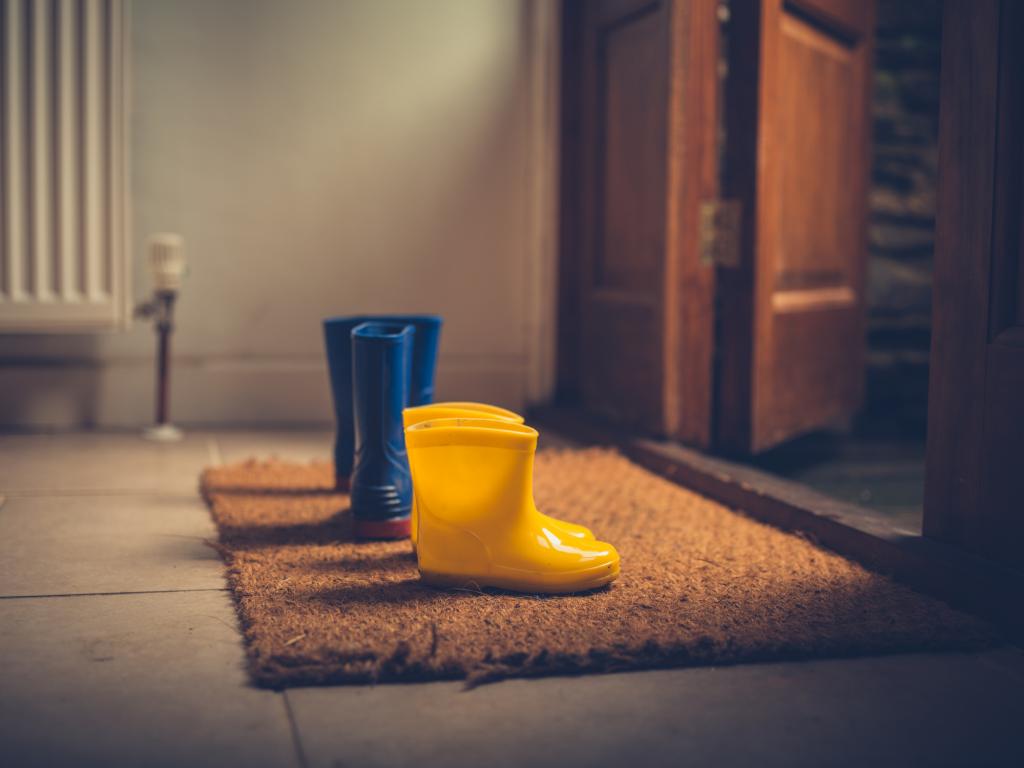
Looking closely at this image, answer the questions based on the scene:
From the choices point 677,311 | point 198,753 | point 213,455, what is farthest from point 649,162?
point 198,753

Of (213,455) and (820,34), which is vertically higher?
(820,34)

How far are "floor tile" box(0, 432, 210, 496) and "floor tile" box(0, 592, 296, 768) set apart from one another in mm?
650

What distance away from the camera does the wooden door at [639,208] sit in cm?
207

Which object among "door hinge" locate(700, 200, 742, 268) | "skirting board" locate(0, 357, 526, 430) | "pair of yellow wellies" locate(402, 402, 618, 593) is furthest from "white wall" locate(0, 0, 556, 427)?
"pair of yellow wellies" locate(402, 402, 618, 593)

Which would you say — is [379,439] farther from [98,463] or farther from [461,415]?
[98,463]

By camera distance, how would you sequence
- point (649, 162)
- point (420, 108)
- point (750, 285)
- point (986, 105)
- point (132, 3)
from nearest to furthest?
point (986, 105), point (750, 285), point (649, 162), point (132, 3), point (420, 108)

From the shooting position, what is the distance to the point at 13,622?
43.4 inches

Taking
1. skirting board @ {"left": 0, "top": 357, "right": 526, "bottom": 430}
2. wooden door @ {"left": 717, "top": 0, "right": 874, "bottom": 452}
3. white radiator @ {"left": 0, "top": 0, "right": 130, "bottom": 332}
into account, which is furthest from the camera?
skirting board @ {"left": 0, "top": 357, "right": 526, "bottom": 430}

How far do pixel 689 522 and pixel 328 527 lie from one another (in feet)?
1.68

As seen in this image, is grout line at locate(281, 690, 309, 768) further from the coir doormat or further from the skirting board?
the skirting board

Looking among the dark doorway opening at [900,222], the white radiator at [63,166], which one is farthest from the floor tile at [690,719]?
the dark doorway opening at [900,222]

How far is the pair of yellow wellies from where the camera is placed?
1.19 m

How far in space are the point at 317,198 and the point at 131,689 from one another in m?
1.75

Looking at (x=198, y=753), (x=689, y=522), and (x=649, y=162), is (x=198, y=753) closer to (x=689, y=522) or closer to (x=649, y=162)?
(x=689, y=522)
